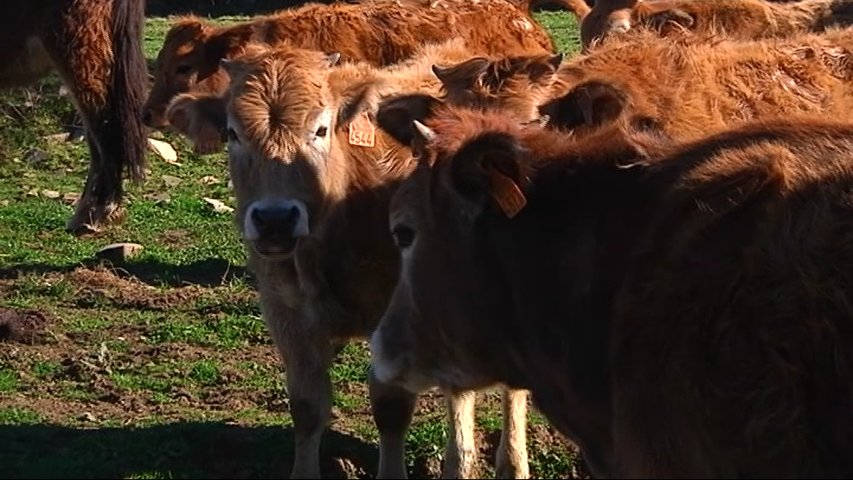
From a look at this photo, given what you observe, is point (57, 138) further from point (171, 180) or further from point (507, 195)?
point (507, 195)

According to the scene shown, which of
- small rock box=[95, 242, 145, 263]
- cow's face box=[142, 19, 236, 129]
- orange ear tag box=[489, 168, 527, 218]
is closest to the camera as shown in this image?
orange ear tag box=[489, 168, 527, 218]

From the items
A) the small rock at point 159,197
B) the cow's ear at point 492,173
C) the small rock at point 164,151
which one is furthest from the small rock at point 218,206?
the cow's ear at point 492,173

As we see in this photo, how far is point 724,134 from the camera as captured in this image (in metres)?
5.45

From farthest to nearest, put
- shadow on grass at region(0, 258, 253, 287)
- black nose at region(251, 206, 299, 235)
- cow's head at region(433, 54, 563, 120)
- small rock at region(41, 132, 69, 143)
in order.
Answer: small rock at region(41, 132, 69, 143) → shadow on grass at region(0, 258, 253, 287) → cow's head at region(433, 54, 563, 120) → black nose at region(251, 206, 299, 235)

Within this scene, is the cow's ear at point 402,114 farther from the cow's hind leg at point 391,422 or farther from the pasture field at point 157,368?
the pasture field at point 157,368

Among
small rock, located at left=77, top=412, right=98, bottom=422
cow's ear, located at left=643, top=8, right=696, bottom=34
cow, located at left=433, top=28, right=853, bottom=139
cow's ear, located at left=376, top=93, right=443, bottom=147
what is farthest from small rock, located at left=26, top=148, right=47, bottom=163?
cow's ear, located at left=376, top=93, right=443, bottom=147

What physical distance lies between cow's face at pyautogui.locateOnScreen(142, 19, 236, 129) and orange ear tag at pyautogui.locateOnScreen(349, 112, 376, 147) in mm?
4541

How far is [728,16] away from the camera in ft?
49.0

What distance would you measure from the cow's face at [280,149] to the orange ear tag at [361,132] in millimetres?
107

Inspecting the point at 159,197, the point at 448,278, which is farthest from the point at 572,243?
the point at 159,197

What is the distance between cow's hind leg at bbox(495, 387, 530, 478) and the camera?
7.22 metres

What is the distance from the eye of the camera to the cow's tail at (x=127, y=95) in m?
13.2

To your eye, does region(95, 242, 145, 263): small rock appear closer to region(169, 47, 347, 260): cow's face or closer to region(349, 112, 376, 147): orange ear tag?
region(169, 47, 347, 260): cow's face

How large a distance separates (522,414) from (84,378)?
2722 millimetres
